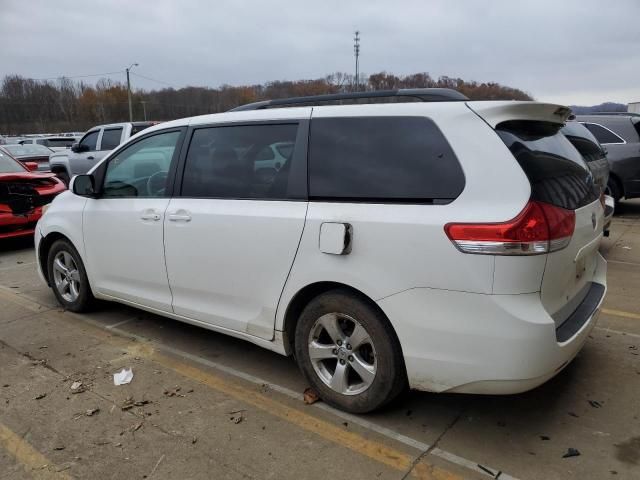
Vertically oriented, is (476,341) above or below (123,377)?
above

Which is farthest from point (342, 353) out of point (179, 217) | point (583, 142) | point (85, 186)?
point (583, 142)

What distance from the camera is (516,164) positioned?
2539mm

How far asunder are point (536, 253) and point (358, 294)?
37.4 inches

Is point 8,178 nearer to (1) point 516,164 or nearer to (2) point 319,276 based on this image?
(2) point 319,276

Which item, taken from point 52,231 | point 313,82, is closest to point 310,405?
point 52,231

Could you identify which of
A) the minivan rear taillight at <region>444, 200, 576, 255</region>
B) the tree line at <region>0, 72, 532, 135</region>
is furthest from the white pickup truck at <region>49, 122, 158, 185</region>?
the tree line at <region>0, 72, 532, 135</region>

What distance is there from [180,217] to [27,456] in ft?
5.59

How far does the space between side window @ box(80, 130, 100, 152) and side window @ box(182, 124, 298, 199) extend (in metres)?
10.8

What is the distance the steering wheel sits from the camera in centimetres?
400

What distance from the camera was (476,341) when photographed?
100.0 inches

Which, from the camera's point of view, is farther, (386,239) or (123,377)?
(123,377)

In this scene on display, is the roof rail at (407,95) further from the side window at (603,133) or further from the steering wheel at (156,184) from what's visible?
the side window at (603,133)

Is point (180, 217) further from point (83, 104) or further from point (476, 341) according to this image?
point (83, 104)

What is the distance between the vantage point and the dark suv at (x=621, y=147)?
9375 millimetres
